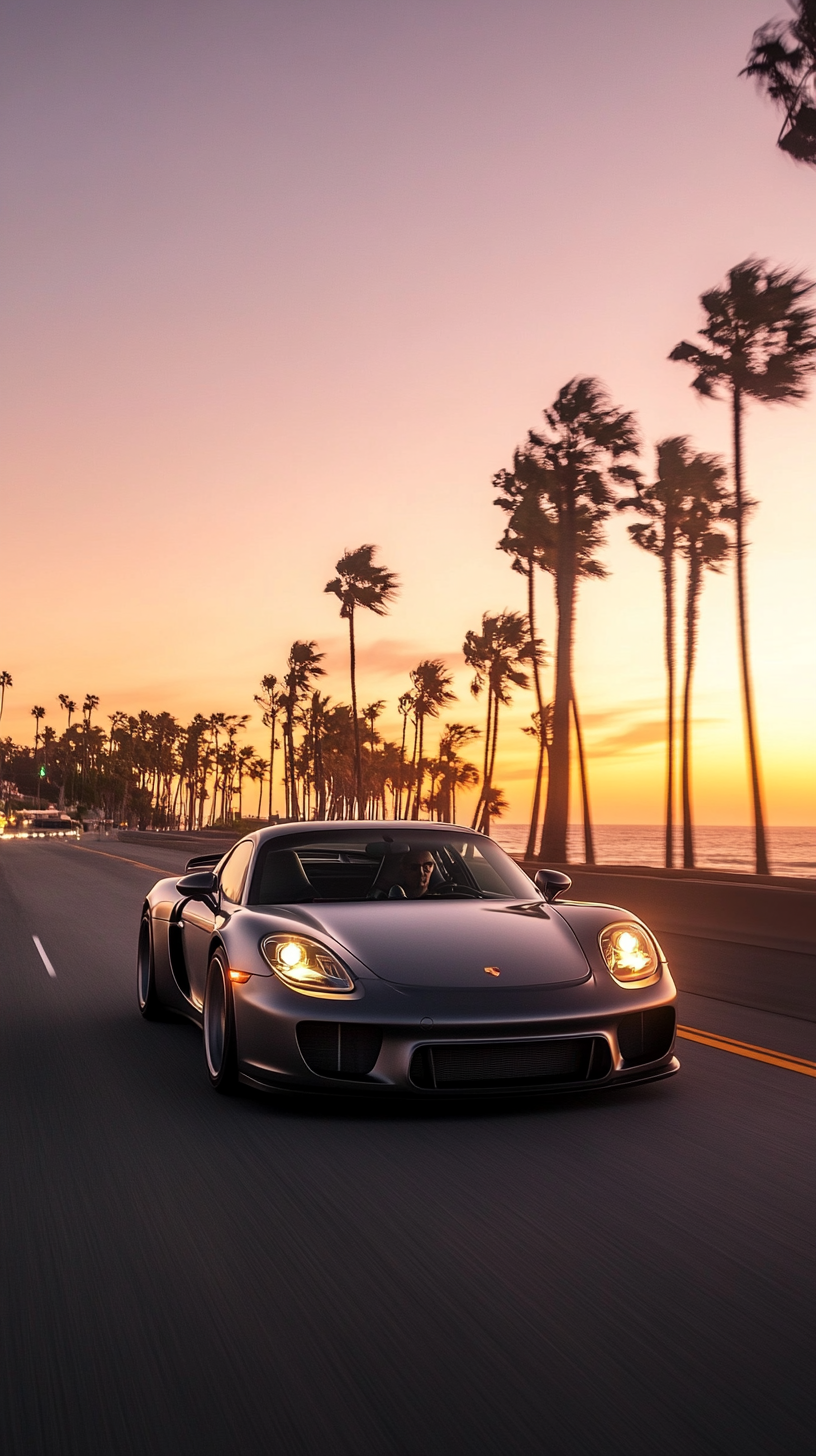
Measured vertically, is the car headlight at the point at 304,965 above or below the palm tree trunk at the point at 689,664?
below

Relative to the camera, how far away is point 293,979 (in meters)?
5.94

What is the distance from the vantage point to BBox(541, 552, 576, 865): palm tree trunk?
32844 millimetres

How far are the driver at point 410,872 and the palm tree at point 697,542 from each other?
126 feet

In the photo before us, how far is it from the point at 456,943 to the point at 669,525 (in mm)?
42979

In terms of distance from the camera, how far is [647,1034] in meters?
5.98

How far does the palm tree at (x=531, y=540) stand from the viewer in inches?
1527

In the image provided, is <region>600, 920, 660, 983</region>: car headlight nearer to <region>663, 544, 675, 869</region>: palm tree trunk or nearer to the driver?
the driver

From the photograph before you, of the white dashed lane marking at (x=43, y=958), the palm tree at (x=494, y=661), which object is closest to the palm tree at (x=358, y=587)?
the palm tree at (x=494, y=661)

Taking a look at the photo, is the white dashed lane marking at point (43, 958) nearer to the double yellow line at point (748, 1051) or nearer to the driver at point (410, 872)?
the driver at point (410, 872)

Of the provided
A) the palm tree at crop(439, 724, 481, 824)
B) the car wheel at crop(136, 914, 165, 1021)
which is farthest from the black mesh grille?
the palm tree at crop(439, 724, 481, 824)

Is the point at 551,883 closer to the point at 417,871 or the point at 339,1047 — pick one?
the point at 417,871

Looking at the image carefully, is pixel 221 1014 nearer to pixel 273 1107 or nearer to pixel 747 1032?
pixel 273 1107

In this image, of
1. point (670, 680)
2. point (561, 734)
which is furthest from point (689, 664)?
point (561, 734)

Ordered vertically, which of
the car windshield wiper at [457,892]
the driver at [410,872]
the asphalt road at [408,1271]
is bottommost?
the asphalt road at [408,1271]
